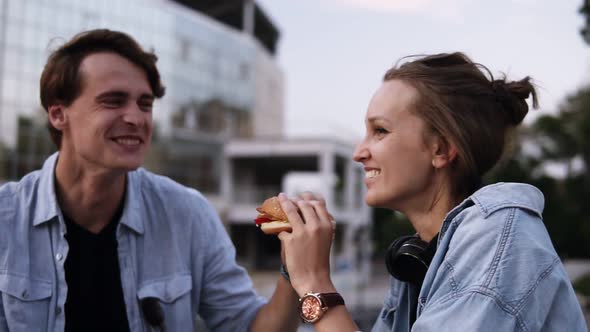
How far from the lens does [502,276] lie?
166 cm

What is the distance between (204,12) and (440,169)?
172 feet

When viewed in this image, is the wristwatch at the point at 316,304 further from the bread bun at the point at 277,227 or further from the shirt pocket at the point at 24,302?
the shirt pocket at the point at 24,302

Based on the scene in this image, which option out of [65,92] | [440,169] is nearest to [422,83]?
[440,169]

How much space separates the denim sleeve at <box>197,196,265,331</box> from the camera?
3.21 meters

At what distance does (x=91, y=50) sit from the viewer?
10.2ft


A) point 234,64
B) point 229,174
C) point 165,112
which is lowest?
point 229,174

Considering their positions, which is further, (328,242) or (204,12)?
(204,12)

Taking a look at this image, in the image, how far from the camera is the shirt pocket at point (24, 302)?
271 centimetres

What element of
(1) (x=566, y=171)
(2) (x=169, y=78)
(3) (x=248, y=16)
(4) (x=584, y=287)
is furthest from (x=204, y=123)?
(4) (x=584, y=287)

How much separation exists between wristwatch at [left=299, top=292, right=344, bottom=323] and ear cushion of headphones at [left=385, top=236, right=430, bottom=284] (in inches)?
13.6

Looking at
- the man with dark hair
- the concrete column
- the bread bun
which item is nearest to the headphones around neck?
the bread bun

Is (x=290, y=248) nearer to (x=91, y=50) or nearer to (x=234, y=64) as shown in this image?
(x=91, y=50)

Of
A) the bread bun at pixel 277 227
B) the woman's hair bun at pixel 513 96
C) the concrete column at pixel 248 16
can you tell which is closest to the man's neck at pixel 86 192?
the bread bun at pixel 277 227

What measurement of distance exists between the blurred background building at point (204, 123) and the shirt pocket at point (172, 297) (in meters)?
26.7
